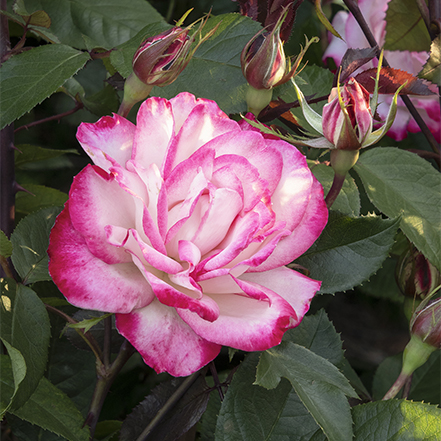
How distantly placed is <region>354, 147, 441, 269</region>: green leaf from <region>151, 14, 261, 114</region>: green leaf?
0.14m

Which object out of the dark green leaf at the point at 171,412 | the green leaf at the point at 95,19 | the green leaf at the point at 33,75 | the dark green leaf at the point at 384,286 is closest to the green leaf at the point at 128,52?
the green leaf at the point at 33,75

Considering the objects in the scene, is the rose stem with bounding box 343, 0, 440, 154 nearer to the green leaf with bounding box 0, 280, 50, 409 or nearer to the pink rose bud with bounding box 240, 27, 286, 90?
the pink rose bud with bounding box 240, 27, 286, 90

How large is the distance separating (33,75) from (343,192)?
25 cm

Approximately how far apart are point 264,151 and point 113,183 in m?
0.09

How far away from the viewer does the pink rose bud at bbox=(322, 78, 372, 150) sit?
0.29 metres

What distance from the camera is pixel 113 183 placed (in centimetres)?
28

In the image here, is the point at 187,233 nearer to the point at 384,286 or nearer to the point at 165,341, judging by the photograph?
the point at 165,341

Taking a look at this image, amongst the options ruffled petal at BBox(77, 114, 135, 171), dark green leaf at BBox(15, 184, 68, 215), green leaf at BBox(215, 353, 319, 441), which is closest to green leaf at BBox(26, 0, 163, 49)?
dark green leaf at BBox(15, 184, 68, 215)

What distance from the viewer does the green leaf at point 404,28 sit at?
53 centimetres

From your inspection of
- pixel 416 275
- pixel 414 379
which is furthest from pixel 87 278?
A: pixel 414 379

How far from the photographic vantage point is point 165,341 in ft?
0.83

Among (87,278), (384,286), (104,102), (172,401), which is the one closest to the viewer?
(87,278)

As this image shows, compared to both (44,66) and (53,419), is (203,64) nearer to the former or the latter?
(44,66)

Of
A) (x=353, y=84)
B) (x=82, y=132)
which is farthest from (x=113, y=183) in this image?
(x=353, y=84)
